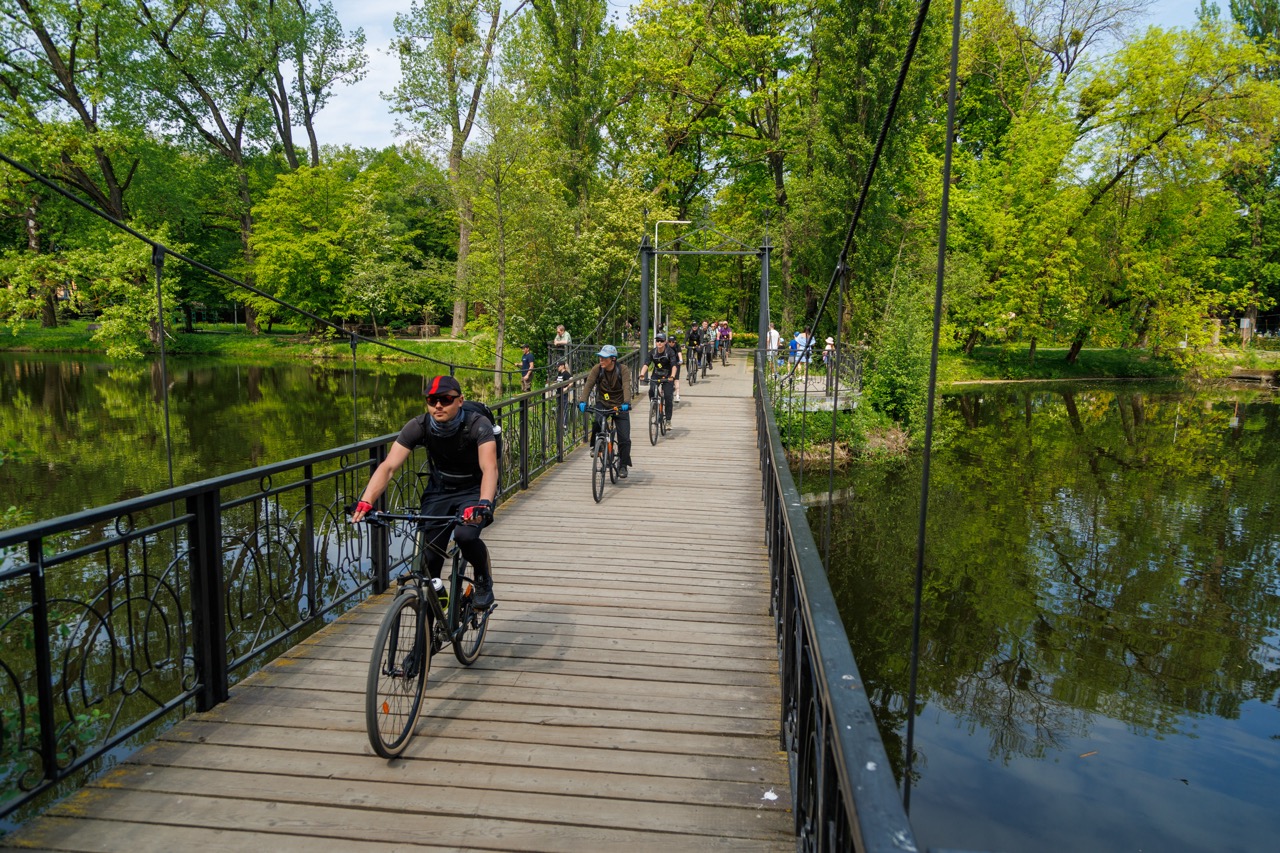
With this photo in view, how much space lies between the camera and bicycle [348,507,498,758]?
132 inches

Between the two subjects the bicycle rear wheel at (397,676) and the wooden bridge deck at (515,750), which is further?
the bicycle rear wheel at (397,676)

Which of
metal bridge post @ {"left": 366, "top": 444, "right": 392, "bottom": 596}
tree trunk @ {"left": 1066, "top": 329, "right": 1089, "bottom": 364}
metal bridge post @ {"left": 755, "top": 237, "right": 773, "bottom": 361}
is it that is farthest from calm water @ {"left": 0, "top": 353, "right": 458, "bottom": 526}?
tree trunk @ {"left": 1066, "top": 329, "right": 1089, "bottom": 364}

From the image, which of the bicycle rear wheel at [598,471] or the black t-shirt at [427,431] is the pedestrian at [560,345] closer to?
the bicycle rear wheel at [598,471]

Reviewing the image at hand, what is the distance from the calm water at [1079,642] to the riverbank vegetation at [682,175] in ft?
18.8

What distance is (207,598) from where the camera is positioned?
12.5ft

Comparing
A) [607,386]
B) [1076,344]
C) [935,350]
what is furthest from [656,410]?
[1076,344]

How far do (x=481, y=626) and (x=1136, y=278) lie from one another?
40614 millimetres

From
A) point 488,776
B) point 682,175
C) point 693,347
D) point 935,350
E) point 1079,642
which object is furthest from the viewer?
point 682,175

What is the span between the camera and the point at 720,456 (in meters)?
12.2

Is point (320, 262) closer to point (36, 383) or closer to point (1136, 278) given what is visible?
point (36, 383)

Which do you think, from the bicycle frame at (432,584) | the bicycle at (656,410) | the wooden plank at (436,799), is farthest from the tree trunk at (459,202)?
the wooden plank at (436,799)

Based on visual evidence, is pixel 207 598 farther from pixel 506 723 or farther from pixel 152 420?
pixel 152 420

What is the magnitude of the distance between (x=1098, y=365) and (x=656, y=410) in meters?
34.5

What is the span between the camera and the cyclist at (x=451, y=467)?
13.0 ft
